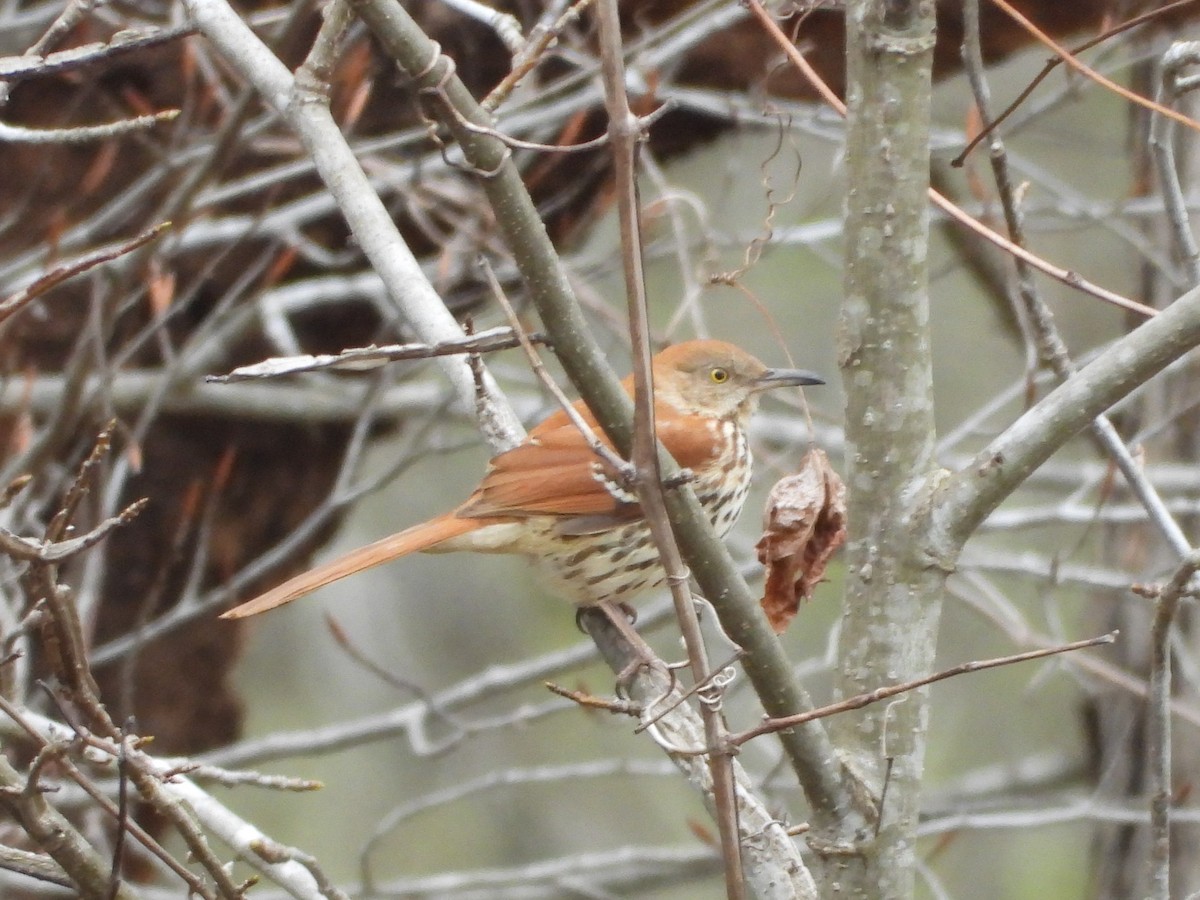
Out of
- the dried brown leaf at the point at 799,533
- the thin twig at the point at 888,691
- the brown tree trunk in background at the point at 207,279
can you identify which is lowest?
the thin twig at the point at 888,691

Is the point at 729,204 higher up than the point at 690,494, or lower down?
higher up

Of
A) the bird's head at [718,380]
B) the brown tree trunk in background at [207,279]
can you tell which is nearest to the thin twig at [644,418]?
the bird's head at [718,380]

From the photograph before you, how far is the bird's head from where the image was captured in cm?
451

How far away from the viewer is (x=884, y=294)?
219 centimetres

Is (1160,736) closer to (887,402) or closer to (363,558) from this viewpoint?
(887,402)

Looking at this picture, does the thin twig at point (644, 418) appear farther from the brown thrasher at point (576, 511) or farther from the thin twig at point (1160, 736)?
the brown thrasher at point (576, 511)

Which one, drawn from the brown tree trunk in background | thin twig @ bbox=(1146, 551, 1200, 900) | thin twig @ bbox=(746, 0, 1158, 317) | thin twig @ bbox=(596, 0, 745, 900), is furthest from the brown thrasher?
thin twig @ bbox=(596, 0, 745, 900)

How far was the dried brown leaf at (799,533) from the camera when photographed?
95.1 inches

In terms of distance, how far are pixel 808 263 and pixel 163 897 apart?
523 cm

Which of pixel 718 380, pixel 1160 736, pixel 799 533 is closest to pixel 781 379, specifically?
pixel 718 380

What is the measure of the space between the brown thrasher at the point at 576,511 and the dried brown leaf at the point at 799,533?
1270 millimetres

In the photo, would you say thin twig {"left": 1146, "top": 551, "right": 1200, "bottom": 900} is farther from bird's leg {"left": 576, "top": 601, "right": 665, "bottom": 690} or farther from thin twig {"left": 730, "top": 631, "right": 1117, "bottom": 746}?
bird's leg {"left": 576, "top": 601, "right": 665, "bottom": 690}

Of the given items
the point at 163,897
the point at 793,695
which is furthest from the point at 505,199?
the point at 163,897

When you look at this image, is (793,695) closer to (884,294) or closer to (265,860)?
(884,294)
